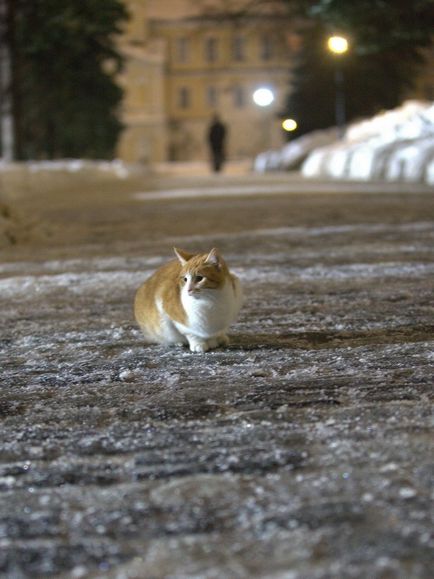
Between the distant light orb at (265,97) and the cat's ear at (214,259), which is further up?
the distant light orb at (265,97)

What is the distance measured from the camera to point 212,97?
92.8 m

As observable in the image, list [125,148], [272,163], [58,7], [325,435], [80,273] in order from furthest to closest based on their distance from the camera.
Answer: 1. [125,148]
2. [272,163]
3. [58,7]
4. [80,273]
5. [325,435]

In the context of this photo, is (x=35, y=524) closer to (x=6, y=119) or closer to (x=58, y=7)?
(x=58, y=7)

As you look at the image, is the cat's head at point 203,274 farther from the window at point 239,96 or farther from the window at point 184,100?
the window at point 184,100

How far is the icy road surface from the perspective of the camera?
1.62 metres

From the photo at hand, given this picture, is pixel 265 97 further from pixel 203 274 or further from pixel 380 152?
pixel 203 274

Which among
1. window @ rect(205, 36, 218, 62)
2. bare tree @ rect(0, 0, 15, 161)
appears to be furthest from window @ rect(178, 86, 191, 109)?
bare tree @ rect(0, 0, 15, 161)

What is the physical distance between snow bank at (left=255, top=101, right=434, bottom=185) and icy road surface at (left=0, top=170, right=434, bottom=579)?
1238cm

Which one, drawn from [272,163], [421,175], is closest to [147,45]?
[272,163]

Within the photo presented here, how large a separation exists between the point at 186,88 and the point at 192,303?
9253cm

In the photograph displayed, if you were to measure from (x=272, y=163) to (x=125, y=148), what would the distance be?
2187 inches

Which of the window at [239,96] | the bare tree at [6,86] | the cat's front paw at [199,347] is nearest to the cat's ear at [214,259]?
the cat's front paw at [199,347]

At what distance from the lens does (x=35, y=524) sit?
5.81 feet

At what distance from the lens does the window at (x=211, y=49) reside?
91938mm
